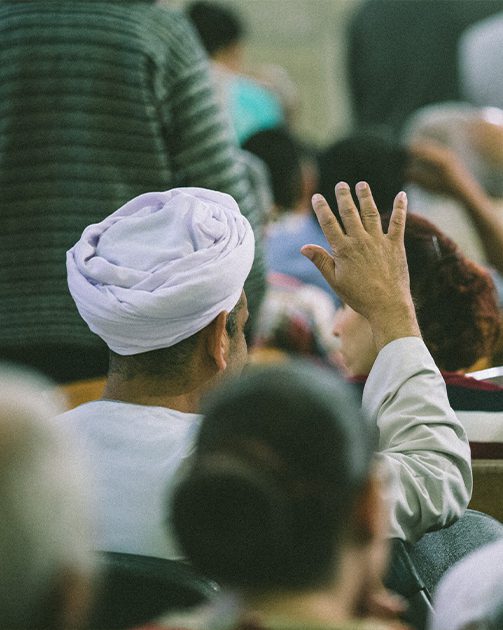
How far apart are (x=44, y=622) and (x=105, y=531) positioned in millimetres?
539

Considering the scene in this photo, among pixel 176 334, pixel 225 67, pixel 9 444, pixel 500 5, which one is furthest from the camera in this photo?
pixel 500 5

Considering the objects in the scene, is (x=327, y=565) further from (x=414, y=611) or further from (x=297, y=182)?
(x=297, y=182)

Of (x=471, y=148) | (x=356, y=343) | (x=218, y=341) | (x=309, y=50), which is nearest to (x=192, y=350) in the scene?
(x=218, y=341)

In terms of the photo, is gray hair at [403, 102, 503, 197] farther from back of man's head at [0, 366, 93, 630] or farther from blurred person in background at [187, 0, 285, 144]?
back of man's head at [0, 366, 93, 630]

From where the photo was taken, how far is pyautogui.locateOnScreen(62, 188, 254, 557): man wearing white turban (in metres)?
1.59

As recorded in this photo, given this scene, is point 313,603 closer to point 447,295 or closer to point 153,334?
point 153,334

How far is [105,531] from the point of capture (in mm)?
1593

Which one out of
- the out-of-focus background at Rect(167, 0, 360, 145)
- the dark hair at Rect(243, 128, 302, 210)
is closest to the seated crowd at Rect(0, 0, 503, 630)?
the dark hair at Rect(243, 128, 302, 210)

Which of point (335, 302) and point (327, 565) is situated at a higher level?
point (327, 565)

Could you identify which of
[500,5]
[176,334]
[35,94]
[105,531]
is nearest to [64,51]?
[35,94]

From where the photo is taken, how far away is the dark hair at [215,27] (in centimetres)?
468

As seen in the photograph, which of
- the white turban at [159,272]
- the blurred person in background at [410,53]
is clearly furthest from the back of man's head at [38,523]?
the blurred person in background at [410,53]

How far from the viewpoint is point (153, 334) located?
1.70 metres

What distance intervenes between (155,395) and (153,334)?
0.09 metres
